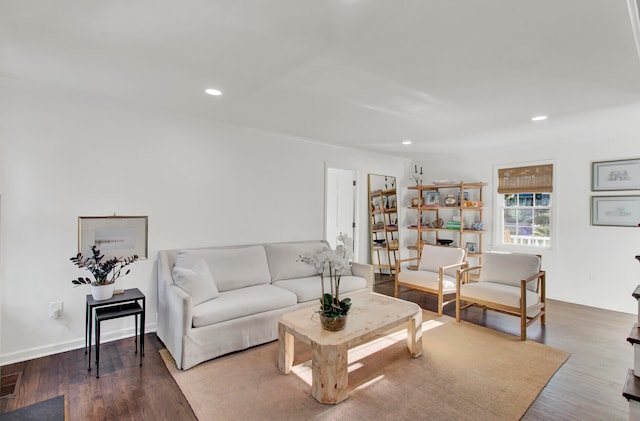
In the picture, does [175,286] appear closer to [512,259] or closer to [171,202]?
[171,202]

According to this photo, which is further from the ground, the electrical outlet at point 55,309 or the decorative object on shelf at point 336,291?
the decorative object on shelf at point 336,291

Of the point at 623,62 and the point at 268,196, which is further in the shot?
the point at 268,196

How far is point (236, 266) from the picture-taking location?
350cm

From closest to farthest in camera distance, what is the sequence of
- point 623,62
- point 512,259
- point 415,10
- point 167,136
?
point 415,10 < point 623,62 < point 167,136 < point 512,259

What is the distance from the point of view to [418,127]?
3938 mm

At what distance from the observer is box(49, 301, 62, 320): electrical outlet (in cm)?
282

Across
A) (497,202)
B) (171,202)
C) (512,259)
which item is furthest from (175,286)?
(497,202)

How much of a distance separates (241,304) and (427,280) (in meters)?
2.43

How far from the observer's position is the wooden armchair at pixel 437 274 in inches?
156

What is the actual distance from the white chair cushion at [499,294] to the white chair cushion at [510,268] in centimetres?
9

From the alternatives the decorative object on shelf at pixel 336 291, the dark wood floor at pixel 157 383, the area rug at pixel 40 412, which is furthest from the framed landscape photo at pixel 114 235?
the decorative object on shelf at pixel 336 291

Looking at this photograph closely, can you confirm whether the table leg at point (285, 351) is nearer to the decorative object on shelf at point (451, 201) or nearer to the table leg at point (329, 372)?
the table leg at point (329, 372)

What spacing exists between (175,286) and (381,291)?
325 centimetres

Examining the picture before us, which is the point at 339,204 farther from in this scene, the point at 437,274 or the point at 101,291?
the point at 101,291
